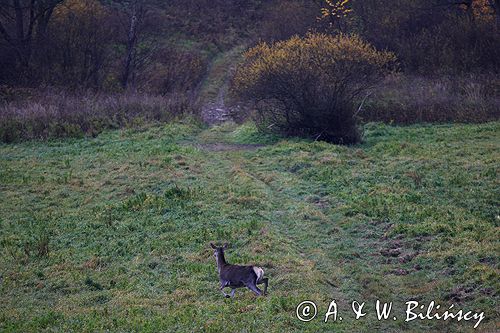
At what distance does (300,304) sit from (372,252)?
12.7 ft

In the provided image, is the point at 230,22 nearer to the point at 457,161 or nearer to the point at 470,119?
the point at 470,119

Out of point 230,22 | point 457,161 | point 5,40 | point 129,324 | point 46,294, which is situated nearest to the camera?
point 129,324

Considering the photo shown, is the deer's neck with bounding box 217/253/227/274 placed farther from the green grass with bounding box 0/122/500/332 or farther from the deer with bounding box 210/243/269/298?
the green grass with bounding box 0/122/500/332

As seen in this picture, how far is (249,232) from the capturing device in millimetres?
14703

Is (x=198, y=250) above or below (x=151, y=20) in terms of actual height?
below

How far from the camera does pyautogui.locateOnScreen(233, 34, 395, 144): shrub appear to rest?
26828 millimetres

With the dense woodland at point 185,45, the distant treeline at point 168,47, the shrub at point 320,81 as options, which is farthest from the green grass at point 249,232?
the distant treeline at point 168,47

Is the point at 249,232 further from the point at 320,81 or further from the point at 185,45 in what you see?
the point at 185,45

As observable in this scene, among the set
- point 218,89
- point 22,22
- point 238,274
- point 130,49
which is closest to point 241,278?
point 238,274

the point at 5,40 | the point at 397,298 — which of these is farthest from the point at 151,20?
the point at 397,298

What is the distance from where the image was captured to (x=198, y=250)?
14039 millimetres

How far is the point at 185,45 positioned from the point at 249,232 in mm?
37734

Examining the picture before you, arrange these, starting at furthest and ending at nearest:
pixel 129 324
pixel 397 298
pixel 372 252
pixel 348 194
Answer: pixel 348 194
pixel 372 252
pixel 397 298
pixel 129 324

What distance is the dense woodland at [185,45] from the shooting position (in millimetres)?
36500
